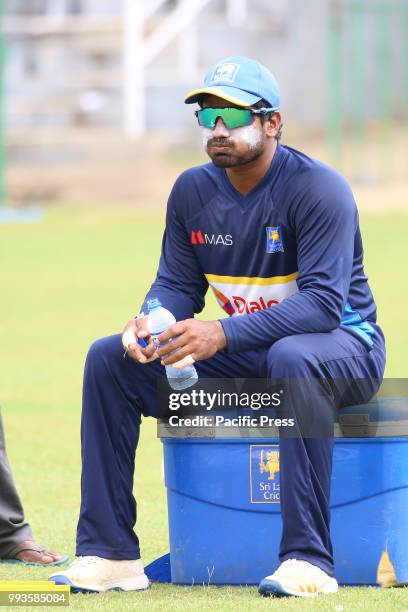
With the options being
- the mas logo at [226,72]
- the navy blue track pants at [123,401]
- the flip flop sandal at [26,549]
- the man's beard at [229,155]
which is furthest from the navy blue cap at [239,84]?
the flip flop sandal at [26,549]

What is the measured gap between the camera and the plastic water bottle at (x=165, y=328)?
4992mm

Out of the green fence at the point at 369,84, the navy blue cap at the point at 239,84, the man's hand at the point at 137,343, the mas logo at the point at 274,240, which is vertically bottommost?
the man's hand at the point at 137,343

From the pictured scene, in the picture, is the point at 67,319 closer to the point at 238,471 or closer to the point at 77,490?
the point at 77,490

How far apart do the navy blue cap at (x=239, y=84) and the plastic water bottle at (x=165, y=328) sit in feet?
2.15

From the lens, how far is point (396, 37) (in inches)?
1197

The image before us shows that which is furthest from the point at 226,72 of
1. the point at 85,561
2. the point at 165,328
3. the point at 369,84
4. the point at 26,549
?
the point at 369,84

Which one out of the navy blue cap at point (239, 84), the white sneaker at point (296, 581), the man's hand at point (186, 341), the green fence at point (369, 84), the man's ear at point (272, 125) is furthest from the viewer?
the green fence at point (369, 84)

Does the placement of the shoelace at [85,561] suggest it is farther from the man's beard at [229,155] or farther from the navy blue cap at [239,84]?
the navy blue cap at [239,84]

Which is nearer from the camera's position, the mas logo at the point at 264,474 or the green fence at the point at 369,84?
the mas logo at the point at 264,474

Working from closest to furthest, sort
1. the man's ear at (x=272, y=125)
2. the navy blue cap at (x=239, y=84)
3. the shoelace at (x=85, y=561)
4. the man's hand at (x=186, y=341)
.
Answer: the man's hand at (x=186, y=341), the shoelace at (x=85, y=561), the navy blue cap at (x=239, y=84), the man's ear at (x=272, y=125)

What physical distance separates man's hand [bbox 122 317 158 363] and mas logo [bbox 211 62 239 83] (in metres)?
0.80

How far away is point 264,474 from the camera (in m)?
4.91

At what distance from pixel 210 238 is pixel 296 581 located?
120 centimetres

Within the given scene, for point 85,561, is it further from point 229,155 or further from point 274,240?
point 229,155
